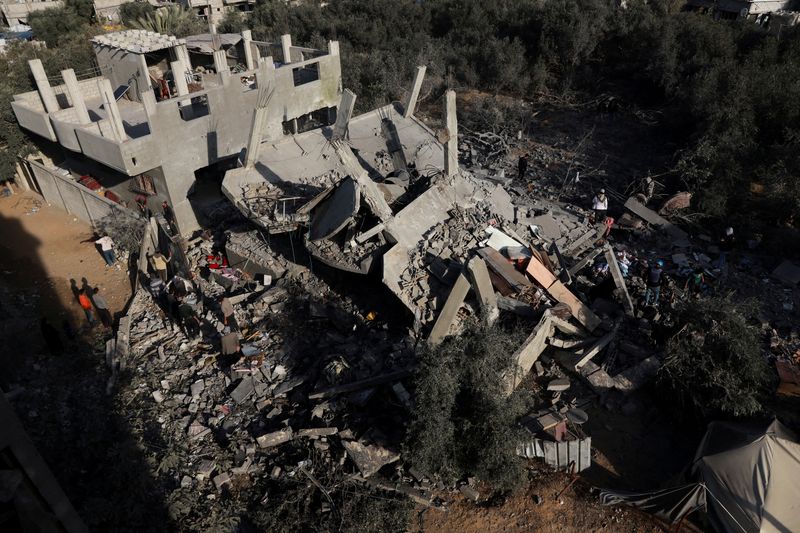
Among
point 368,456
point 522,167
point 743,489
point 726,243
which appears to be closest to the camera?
point 743,489

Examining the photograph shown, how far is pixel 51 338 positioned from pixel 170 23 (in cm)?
2023

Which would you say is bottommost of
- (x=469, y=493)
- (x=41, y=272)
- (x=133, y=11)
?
(x=41, y=272)

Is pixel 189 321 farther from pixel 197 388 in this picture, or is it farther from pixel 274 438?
pixel 274 438

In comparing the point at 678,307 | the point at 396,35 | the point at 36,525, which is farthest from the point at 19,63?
the point at 678,307

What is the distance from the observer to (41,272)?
1307 centimetres

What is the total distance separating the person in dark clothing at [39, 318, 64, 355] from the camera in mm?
9852

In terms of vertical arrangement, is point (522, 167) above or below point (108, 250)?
above

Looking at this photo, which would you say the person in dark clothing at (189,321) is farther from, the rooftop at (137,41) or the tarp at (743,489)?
the rooftop at (137,41)

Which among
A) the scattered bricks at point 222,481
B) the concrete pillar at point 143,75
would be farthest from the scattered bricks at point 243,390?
the concrete pillar at point 143,75

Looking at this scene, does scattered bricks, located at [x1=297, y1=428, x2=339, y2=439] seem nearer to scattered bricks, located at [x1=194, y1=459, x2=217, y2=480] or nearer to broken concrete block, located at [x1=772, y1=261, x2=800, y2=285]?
scattered bricks, located at [x1=194, y1=459, x2=217, y2=480]

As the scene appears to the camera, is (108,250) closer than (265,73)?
Yes

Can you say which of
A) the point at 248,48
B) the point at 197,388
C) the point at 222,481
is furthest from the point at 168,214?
the point at 222,481

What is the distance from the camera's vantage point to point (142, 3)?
28.7m

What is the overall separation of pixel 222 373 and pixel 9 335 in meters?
5.19
